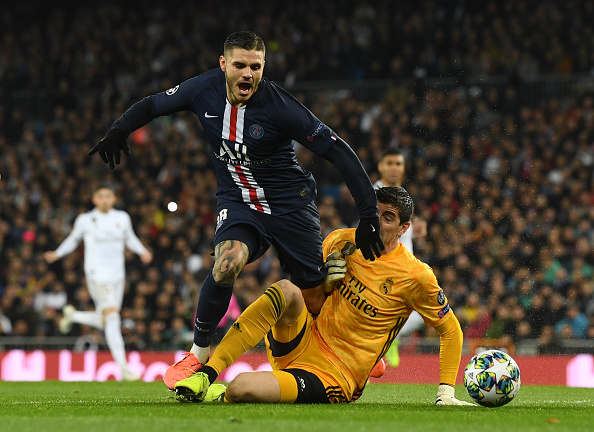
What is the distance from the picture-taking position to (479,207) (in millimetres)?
15523

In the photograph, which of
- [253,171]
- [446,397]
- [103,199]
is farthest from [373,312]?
[103,199]

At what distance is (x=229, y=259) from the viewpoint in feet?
18.3

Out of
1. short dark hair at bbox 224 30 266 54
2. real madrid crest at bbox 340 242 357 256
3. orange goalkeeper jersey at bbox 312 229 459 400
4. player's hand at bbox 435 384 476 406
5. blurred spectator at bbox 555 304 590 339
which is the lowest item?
blurred spectator at bbox 555 304 590 339

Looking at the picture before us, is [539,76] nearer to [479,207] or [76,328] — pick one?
[479,207]

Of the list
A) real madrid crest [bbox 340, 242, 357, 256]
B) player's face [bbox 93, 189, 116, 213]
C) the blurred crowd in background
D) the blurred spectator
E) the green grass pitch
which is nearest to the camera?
the green grass pitch

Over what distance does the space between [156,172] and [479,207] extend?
6435 millimetres

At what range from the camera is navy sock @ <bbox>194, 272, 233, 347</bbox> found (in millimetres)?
5793

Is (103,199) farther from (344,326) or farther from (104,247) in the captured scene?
(344,326)

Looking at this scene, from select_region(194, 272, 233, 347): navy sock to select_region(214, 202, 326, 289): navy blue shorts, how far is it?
259mm

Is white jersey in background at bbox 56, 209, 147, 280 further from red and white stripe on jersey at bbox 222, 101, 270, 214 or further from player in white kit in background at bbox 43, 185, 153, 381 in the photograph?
red and white stripe on jersey at bbox 222, 101, 270, 214

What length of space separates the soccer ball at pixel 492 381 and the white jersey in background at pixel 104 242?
6.73 metres

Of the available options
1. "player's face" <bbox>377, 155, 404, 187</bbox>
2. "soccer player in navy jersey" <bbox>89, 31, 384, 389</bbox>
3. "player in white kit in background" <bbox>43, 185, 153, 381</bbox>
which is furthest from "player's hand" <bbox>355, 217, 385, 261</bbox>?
"player in white kit in background" <bbox>43, 185, 153, 381</bbox>

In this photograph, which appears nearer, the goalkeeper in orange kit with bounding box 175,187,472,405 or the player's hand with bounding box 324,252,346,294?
the goalkeeper in orange kit with bounding box 175,187,472,405

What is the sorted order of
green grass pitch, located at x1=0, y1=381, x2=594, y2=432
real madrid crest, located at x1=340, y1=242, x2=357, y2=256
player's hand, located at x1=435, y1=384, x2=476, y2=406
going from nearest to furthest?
1. green grass pitch, located at x1=0, y1=381, x2=594, y2=432
2. player's hand, located at x1=435, y1=384, x2=476, y2=406
3. real madrid crest, located at x1=340, y1=242, x2=357, y2=256
